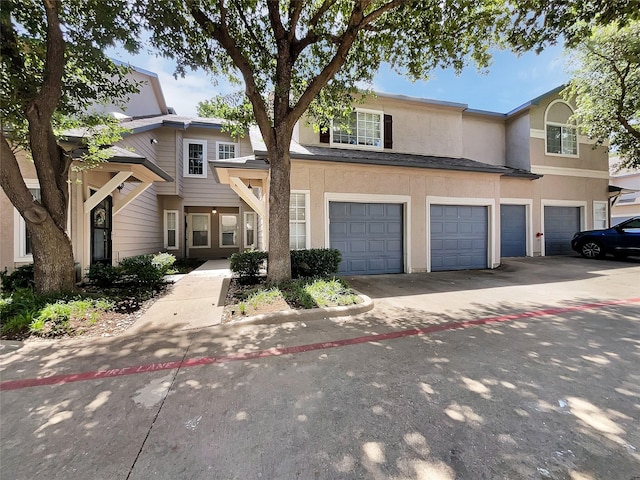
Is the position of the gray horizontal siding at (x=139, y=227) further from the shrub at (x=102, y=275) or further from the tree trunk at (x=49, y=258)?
the tree trunk at (x=49, y=258)

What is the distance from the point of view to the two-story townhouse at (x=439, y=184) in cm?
835

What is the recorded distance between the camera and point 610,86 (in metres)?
11.3

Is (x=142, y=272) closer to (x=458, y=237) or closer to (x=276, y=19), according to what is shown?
(x=276, y=19)

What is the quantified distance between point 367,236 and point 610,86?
11991 millimetres

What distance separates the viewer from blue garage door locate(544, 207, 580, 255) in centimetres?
1270

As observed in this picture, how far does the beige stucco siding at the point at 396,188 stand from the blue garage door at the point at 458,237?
347 millimetres

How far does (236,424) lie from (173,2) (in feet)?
22.4

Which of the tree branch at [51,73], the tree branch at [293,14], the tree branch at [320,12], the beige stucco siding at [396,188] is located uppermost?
the tree branch at [320,12]

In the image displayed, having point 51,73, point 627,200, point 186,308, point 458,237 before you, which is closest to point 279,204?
point 186,308

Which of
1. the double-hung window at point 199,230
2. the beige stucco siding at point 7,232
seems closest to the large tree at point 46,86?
the beige stucco siding at point 7,232

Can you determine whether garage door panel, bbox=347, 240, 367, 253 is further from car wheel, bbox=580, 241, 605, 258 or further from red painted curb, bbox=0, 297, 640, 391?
car wheel, bbox=580, 241, 605, 258

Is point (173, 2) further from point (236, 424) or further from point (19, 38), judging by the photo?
point (236, 424)

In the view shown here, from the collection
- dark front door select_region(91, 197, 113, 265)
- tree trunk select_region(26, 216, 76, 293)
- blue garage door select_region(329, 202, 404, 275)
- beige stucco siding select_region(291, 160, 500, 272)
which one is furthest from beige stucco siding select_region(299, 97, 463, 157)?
tree trunk select_region(26, 216, 76, 293)

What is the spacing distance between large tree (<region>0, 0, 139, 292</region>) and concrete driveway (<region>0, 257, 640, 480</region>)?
219 cm
